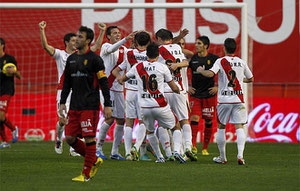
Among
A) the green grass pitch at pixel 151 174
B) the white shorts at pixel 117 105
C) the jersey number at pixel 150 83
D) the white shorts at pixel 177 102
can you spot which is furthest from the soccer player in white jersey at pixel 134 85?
the jersey number at pixel 150 83

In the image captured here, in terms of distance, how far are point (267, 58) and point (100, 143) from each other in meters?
11.8

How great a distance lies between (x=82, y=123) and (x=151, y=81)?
204 cm

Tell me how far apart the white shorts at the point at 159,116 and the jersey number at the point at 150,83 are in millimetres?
300

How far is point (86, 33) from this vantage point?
27.4ft

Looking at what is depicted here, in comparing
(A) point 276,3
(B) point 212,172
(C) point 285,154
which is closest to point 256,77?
(A) point 276,3

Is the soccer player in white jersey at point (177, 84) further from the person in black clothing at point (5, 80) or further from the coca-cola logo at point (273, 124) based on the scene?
the coca-cola logo at point (273, 124)

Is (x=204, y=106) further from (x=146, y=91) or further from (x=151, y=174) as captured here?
(x=151, y=174)

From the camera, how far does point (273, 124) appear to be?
59.4 feet

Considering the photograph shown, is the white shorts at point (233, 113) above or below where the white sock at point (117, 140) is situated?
above

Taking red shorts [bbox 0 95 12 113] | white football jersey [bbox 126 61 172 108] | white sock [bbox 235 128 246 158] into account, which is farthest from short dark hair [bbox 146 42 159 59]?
red shorts [bbox 0 95 12 113]

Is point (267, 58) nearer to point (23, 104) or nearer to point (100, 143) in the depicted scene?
point (23, 104)

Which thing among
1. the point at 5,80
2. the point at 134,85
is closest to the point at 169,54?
the point at 134,85

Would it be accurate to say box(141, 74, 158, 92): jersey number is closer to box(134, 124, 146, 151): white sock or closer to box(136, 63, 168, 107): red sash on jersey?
box(136, 63, 168, 107): red sash on jersey

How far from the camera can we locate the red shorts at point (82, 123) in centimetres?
814
